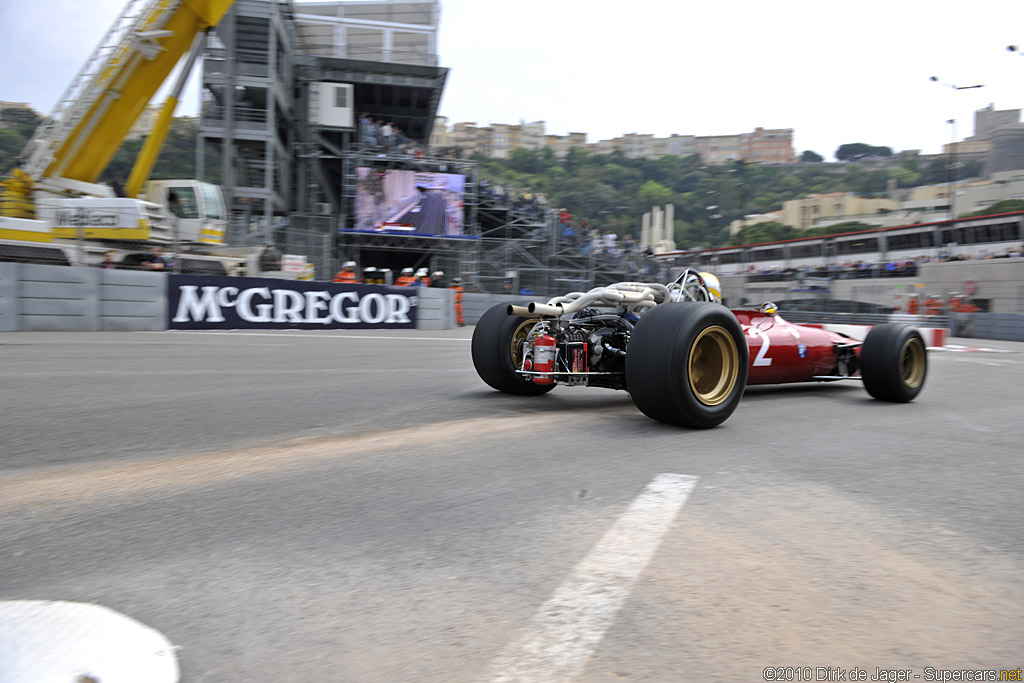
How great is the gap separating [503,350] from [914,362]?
4251 mm

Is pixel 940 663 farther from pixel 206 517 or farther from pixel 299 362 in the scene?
pixel 299 362

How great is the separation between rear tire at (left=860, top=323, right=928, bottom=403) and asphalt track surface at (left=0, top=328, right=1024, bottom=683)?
4.83 ft

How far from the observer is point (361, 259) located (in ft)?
129

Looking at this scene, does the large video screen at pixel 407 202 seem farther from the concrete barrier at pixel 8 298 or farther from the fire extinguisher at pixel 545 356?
the fire extinguisher at pixel 545 356

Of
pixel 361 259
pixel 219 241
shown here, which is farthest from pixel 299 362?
pixel 361 259

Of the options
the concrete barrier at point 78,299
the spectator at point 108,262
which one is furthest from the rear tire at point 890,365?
the spectator at point 108,262

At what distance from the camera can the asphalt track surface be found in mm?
1815

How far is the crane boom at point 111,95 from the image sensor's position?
2062cm

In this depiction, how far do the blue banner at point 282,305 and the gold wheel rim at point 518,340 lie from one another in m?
10.9

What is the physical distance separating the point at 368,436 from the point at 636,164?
105171 millimetres

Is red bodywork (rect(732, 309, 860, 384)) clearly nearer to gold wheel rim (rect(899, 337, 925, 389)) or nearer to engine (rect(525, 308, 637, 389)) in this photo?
gold wheel rim (rect(899, 337, 925, 389))

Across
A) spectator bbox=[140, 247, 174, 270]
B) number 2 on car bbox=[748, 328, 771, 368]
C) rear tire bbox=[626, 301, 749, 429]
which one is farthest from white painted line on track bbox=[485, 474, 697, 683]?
spectator bbox=[140, 247, 174, 270]

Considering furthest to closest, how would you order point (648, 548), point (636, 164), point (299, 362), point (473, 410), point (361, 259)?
1. point (636, 164)
2. point (361, 259)
3. point (299, 362)
4. point (473, 410)
5. point (648, 548)

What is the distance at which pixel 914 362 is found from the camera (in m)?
7.34
